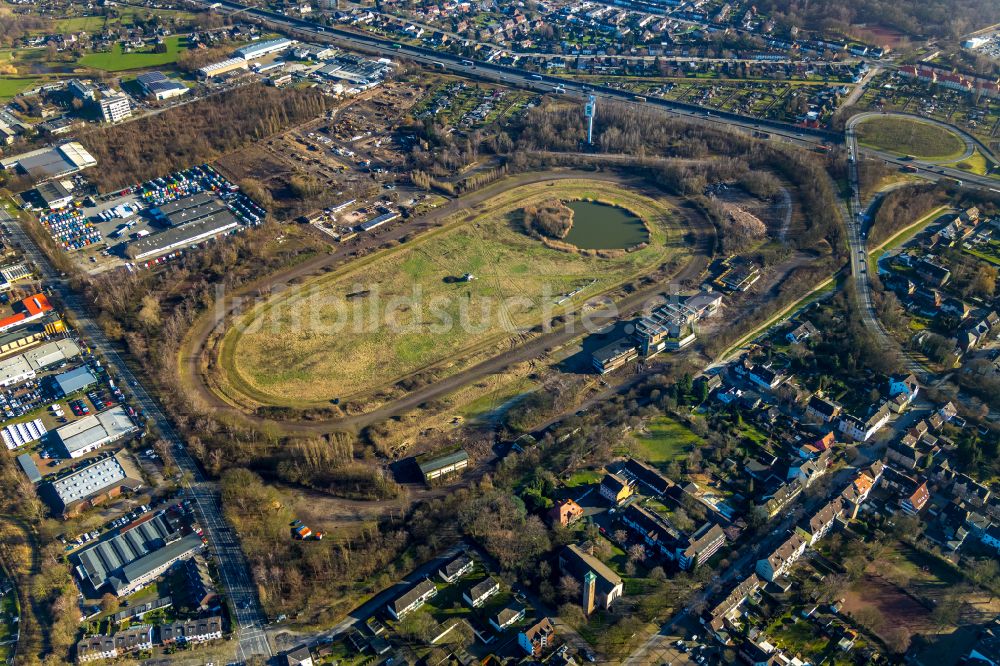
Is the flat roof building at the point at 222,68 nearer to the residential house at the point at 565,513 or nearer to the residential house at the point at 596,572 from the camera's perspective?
the residential house at the point at 565,513

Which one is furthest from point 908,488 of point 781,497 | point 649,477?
point 649,477

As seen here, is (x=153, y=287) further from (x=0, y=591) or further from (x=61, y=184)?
(x=0, y=591)

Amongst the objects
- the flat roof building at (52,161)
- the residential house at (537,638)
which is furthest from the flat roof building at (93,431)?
the flat roof building at (52,161)

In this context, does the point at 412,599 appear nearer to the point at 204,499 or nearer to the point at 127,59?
the point at 204,499

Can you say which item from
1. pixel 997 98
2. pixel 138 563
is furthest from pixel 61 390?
pixel 997 98

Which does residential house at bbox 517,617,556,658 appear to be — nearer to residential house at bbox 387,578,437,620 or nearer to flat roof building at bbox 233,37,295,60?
residential house at bbox 387,578,437,620

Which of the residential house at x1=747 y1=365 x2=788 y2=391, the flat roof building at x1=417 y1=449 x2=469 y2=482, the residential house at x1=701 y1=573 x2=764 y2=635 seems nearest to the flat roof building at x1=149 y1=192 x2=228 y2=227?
the flat roof building at x1=417 y1=449 x2=469 y2=482
